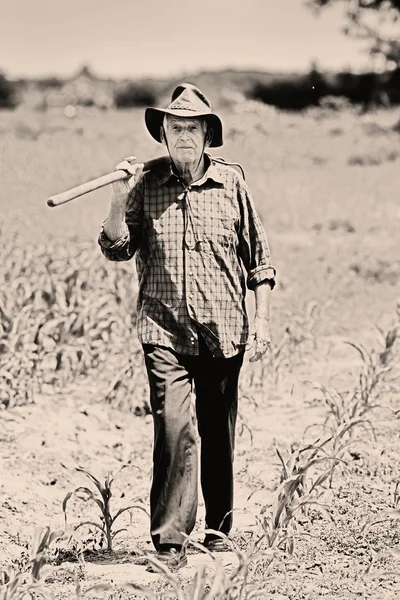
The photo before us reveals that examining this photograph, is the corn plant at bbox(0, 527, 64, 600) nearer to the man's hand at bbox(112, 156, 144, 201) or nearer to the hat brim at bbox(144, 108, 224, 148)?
the man's hand at bbox(112, 156, 144, 201)

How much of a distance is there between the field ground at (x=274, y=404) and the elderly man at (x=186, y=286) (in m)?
0.28

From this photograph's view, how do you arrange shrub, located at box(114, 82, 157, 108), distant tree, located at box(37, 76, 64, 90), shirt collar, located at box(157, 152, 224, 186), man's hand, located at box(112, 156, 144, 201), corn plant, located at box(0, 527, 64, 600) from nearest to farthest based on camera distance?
1. corn plant, located at box(0, 527, 64, 600)
2. man's hand, located at box(112, 156, 144, 201)
3. shirt collar, located at box(157, 152, 224, 186)
4. distant tree, located at box(37, 76, 64, 90)
5. shrub, located at box(114, 82, 157, 108)

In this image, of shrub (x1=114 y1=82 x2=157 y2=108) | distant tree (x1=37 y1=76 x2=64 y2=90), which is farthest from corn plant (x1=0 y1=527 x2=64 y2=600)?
shrub (x1=114 y1=82 x2=157 y2=108)

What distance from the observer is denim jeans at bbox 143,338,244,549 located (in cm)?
402

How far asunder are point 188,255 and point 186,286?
11cm

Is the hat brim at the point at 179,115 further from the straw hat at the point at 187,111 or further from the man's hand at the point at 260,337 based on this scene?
the man's hand at the point at 260,337

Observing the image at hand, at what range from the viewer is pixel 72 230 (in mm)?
10906

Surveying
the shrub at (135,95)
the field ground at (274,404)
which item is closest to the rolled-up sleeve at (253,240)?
the field ground at (274,404)

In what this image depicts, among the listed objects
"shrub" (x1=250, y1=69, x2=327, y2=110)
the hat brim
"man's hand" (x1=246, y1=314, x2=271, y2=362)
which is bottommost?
"man's hand" (x1=246, y1=314, x2=271, y2=362)

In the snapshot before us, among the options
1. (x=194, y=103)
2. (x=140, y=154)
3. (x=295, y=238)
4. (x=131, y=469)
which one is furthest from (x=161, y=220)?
(x=140, y=154)

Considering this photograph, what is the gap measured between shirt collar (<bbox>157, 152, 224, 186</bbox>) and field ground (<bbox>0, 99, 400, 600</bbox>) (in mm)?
1134

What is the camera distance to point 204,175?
4.19 meters

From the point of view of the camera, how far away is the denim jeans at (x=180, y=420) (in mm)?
4020

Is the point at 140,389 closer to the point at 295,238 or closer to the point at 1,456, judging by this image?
the point at 1,456
